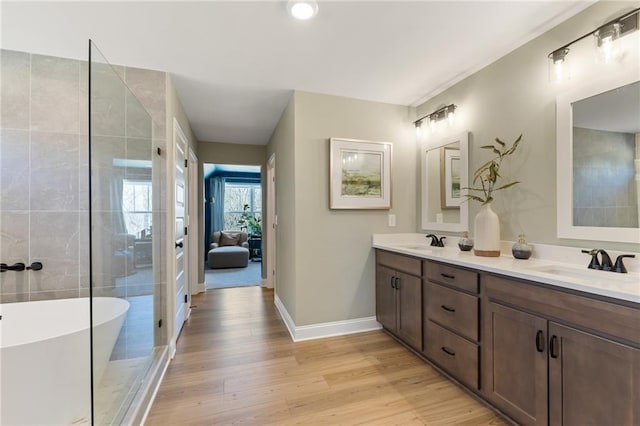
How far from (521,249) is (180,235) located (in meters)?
3.10

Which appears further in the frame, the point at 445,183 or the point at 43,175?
the point at 445,183

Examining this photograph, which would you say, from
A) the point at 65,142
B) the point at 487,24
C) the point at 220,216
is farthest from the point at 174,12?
the point at 220,216

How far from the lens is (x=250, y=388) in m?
1.92

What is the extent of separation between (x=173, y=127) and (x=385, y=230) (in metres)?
2.35

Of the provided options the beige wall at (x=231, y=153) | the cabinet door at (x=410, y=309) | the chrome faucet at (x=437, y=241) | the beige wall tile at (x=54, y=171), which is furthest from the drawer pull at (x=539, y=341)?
the beige wall at (x=231, y=153)

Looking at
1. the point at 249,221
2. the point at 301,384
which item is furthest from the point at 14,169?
the point at 249,221

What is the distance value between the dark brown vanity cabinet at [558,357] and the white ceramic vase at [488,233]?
1.56 feet

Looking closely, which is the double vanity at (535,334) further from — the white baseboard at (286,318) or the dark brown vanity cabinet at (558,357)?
the white baseboard at (286,318)

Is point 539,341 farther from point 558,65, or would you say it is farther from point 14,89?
point 14,89

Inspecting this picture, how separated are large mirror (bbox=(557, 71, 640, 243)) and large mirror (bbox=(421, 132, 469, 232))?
2.52 feet

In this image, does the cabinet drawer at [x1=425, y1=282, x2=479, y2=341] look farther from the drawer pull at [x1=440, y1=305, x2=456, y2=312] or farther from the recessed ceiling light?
the recessed ceiling light

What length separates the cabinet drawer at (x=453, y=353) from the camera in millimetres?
1751

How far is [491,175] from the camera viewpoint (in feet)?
6.98

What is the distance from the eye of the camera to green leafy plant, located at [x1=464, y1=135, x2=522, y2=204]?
6.81 feet
